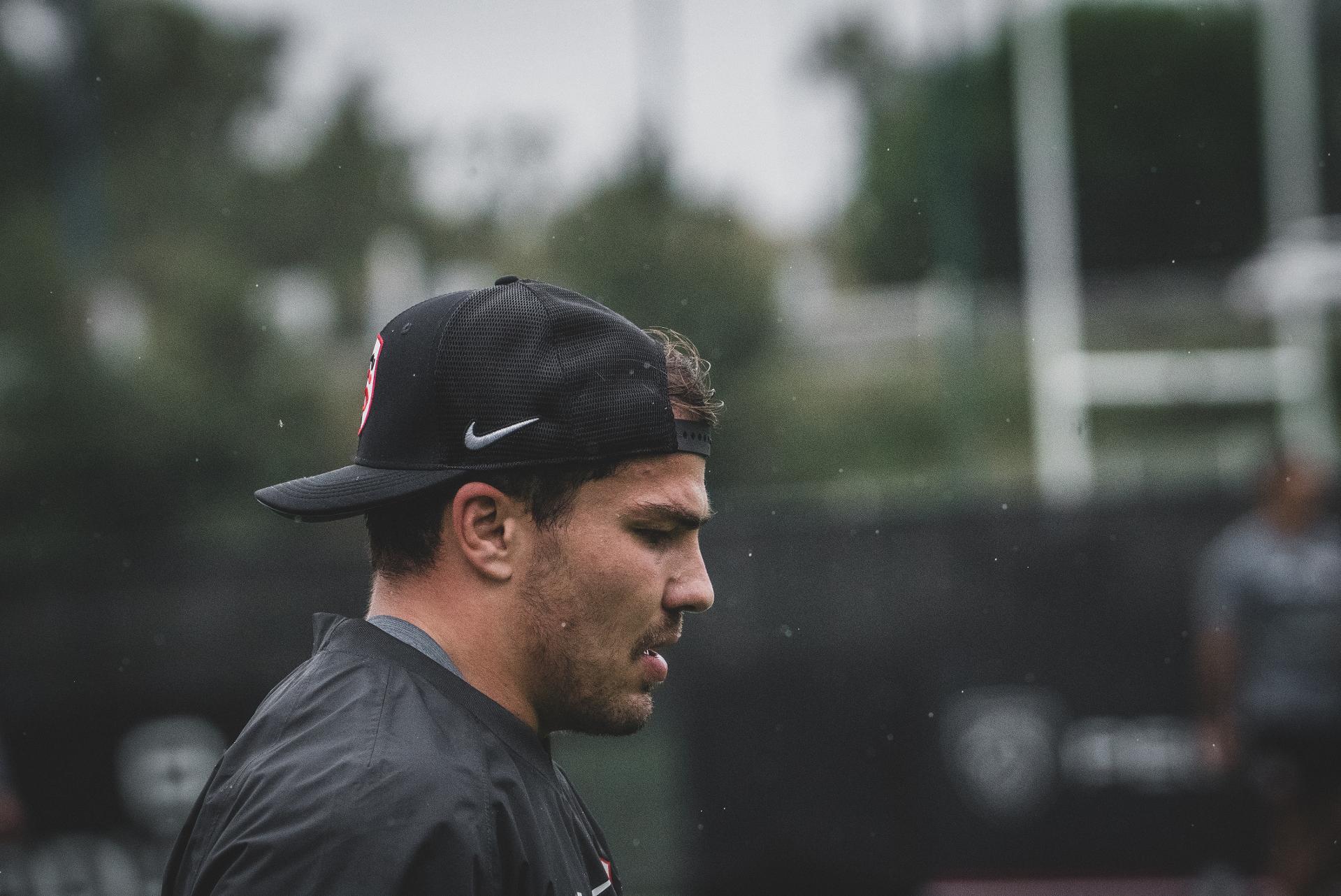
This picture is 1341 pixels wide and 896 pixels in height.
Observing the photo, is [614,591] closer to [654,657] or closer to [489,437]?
[654,657]

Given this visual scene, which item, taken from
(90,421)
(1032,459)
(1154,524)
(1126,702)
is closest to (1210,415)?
(1032,459)

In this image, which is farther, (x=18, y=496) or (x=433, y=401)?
(x=18, y=496)

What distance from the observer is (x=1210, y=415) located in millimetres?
10953

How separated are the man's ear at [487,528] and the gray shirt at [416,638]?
9 centimetres

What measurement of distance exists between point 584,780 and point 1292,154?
6871 millimetres

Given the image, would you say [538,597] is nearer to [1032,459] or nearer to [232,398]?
[1032,459]

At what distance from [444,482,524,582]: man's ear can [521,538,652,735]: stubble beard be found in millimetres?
38

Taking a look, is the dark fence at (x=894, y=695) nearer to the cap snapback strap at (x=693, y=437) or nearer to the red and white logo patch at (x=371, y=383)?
the cap snapback strap at (x=693, y=437)

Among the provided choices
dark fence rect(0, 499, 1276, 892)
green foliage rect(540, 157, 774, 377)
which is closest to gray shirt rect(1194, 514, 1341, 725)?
dark fence rect(0, 499, 1276, 892)

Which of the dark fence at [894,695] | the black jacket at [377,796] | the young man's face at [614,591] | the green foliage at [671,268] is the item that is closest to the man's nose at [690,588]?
the young man's face at [614,591]

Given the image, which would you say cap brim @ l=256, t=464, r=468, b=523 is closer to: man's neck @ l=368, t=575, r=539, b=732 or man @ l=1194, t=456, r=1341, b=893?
man's neck @ l=368, t=575, r=539, b=732

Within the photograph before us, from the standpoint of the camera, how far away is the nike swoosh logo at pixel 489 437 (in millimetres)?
1620

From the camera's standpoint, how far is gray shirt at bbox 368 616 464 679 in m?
1.61

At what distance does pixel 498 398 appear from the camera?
1.63 meters
